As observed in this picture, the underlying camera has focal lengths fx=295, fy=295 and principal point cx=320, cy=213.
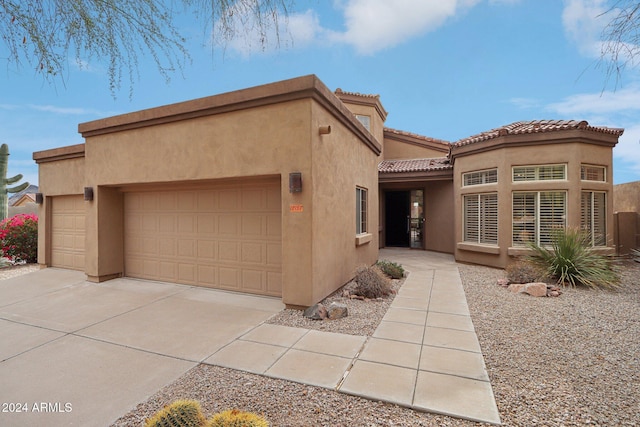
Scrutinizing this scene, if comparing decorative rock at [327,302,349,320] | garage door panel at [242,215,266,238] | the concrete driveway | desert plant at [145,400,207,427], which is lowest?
the concrete driveway

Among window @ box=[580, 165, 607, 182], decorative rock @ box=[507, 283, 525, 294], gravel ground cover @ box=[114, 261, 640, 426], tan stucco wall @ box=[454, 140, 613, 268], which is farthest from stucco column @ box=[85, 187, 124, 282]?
window @ box=[580, 165, 607, 182]

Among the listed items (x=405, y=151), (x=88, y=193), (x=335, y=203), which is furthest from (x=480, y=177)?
(x=88, y=193)

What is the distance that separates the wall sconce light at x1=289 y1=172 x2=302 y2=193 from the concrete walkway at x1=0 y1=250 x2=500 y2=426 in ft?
7.68

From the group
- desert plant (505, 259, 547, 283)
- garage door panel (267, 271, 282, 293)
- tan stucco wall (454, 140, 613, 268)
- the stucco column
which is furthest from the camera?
tan stucco wall (454, 140, 613, 268)

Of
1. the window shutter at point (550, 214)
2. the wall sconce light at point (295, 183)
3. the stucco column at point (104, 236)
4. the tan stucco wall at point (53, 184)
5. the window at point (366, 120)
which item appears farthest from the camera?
the window at point (366, 120)

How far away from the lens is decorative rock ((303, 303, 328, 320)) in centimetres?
512

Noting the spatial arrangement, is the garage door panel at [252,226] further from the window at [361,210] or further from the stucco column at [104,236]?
the stucco column at [104,236]

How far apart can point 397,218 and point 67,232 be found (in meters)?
13.3

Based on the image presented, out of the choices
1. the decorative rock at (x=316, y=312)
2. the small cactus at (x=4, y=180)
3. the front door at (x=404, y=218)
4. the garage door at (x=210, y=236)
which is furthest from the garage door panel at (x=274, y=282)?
the small cactus at (x=4, y=180)

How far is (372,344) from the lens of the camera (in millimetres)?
4160

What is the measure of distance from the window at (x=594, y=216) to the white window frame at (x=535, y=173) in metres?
1.01

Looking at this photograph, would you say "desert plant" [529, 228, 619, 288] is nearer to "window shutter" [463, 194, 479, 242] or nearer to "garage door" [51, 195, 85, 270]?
"window shutter" [463, 194, 479, 242]

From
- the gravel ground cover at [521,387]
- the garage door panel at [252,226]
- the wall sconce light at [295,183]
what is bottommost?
the gravel ground cover at [521,387]

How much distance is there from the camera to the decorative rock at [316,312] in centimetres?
512
